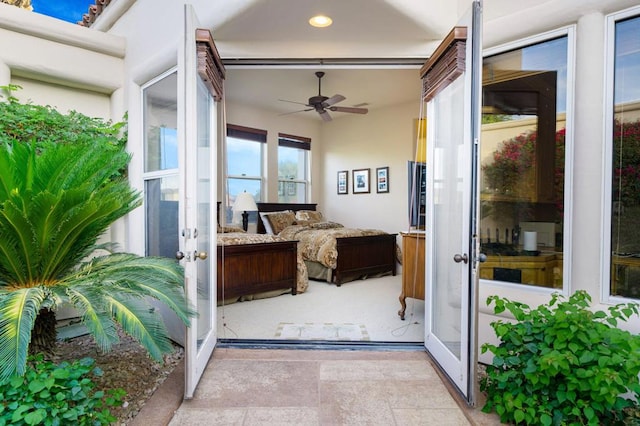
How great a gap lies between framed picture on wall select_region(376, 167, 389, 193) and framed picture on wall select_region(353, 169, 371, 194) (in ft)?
0.75

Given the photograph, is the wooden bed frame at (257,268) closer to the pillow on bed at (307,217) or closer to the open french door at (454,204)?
the pillow on bed at (307,217)

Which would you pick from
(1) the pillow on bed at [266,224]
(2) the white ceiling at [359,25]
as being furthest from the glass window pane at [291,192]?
(2) the white ceiling at [359,25]

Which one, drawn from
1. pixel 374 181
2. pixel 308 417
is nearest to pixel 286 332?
pixel 308 417

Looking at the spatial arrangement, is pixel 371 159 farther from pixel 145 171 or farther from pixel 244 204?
pixel 145 171

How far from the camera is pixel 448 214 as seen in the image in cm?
259

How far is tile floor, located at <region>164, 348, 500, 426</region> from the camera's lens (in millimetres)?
2045

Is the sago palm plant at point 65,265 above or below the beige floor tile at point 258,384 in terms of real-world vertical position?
above

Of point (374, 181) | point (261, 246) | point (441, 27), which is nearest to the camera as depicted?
point (441, 27)

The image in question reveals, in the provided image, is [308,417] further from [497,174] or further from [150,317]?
[497,174]

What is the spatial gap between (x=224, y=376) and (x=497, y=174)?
8.03ft

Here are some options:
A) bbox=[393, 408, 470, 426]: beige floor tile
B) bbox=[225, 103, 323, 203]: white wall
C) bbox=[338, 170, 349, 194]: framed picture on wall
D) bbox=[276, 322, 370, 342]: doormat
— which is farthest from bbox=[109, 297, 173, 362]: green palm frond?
bbox=[338, 170, 349, 194]: framed picture on wall

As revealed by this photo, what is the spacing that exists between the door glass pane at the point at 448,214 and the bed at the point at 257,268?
2401mm

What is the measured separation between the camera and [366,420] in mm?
2027

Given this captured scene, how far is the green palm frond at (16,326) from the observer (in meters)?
1.49
